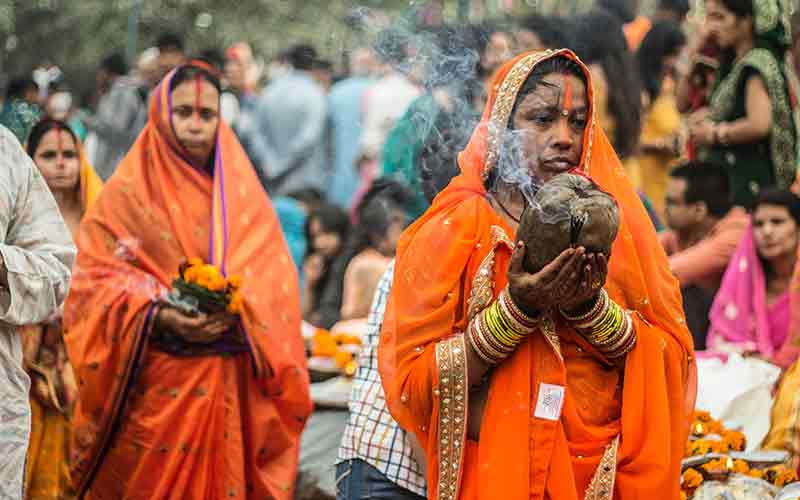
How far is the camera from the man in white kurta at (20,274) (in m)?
5.00

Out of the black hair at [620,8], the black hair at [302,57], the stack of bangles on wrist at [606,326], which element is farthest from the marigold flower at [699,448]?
the black hair at [302,57]

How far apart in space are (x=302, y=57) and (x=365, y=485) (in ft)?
28.2

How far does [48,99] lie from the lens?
12977mm

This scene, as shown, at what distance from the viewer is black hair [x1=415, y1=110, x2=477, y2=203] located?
547 cm

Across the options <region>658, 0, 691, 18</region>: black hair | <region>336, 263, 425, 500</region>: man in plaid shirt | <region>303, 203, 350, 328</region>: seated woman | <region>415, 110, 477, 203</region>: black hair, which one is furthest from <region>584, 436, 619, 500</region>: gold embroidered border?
<region>658, 0, 691, 18</region>: black hair

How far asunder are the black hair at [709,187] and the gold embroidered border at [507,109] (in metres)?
4.12

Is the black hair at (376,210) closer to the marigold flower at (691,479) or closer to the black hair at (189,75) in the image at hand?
the black hair at (189,75)

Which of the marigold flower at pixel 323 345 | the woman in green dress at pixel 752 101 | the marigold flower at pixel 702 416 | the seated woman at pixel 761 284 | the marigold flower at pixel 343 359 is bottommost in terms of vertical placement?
the marigold flower at pixel 702 416

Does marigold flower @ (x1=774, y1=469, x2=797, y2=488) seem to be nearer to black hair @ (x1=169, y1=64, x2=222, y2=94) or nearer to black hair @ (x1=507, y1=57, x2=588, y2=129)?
black hair @ (x1=507, y1=57, x2=588, y2=129)

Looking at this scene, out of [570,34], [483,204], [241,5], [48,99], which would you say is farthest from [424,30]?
[241,5]

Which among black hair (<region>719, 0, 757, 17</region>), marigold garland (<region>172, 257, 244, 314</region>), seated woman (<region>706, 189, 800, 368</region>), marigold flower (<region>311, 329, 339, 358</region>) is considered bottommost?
marigold flower (<region>311, 329, 339, 358</region>)

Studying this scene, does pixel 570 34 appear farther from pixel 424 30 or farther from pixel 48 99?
pixel 48 99

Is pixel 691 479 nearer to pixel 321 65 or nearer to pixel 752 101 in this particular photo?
pixel 752 101

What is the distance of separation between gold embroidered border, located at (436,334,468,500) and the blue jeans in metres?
0.54
